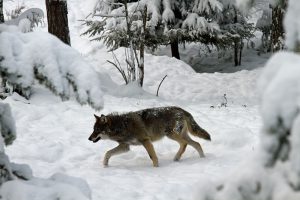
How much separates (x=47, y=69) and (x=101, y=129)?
16.0ft

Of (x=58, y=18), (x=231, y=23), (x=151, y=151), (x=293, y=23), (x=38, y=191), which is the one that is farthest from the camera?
(x=231, y=23)

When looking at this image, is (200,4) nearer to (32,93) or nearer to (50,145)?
(32,93)

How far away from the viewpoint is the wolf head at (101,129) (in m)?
7.27

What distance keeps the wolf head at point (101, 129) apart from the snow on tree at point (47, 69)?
187 inches

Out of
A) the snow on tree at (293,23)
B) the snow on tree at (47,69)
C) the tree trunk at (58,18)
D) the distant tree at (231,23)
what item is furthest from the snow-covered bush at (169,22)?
the snow on tree at (293,23)

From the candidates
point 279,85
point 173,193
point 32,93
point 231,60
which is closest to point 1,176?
point 279,85

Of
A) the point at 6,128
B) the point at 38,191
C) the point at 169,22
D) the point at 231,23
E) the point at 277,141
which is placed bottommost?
the point at 231,23

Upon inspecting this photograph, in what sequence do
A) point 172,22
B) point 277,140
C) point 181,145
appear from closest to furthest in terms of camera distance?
point 277,140 < point 181,145 < point 172,22

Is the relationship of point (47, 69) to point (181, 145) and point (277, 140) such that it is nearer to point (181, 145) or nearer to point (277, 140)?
point (277, 140)

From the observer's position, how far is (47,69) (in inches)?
96.3

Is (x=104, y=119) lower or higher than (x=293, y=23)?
lower

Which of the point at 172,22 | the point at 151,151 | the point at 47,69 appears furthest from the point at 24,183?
the point at 172,22

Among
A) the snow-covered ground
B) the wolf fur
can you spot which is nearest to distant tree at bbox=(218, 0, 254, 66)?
the snow-covered ground

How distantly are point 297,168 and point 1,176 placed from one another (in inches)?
72.4
